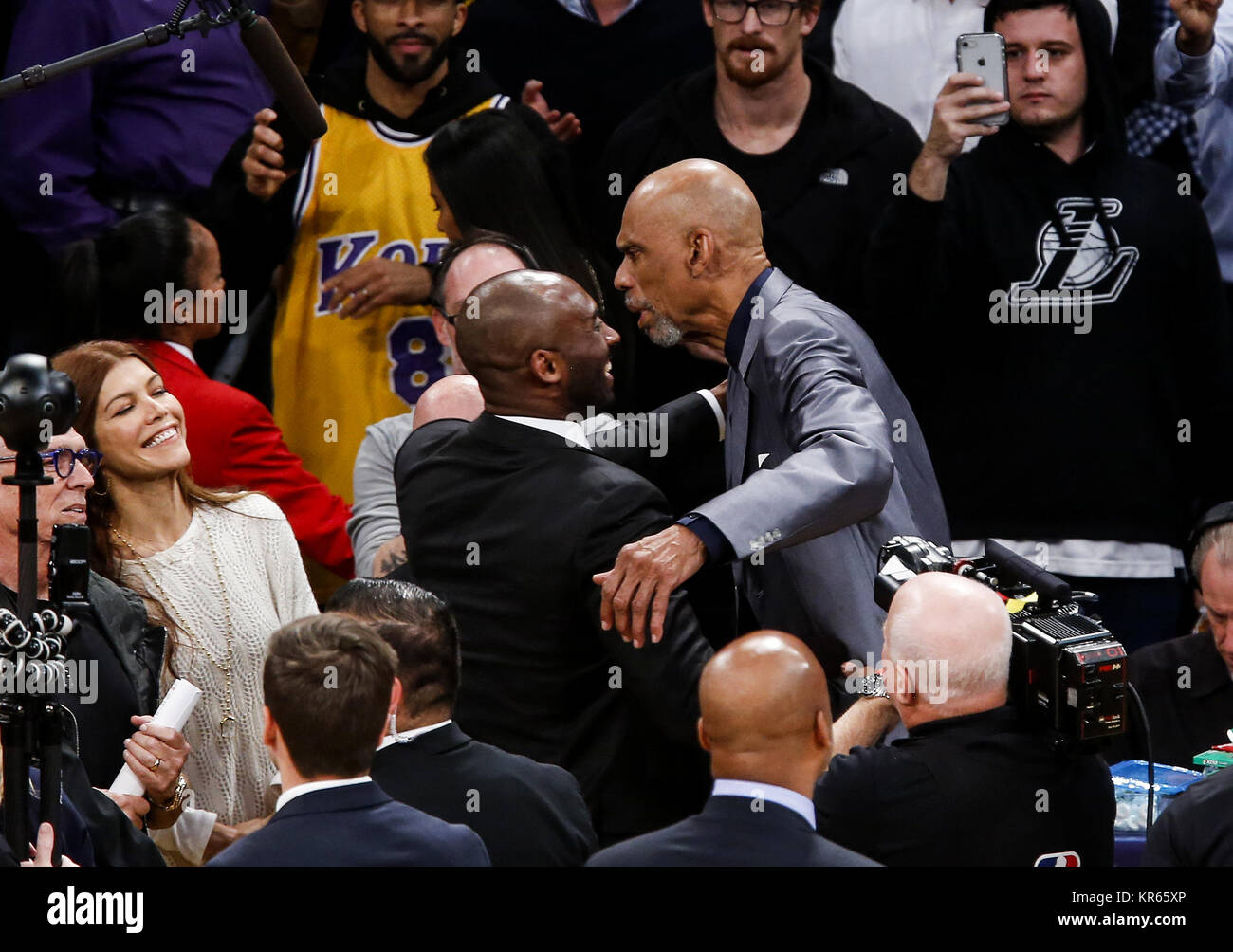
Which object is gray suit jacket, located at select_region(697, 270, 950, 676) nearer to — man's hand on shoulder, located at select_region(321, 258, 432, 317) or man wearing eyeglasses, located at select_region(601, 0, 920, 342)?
man wearing eyeglasses, located at select_region(601, 0, 920, 342)

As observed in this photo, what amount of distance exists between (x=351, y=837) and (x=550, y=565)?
78 cm

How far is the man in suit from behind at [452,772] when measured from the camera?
290 centimetres

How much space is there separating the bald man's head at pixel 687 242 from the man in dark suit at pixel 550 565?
0.28 m

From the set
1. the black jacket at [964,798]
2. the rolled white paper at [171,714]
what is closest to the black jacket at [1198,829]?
the black jacket at [964,798]

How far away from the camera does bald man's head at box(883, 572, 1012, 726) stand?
3045 mm

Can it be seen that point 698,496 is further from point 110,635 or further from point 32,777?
point 32,777

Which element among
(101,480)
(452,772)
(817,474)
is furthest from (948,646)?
(101,480)

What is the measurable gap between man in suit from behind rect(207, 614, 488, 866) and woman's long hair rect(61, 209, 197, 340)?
1.97 meters

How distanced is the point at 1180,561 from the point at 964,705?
6.12 ft

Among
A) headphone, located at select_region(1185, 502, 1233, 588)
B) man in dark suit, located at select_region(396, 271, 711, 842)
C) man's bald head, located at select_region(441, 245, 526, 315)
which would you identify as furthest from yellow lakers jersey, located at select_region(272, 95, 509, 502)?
headphone, located at select_region(1185, 502, 1233, 588)

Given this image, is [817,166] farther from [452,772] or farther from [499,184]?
[452,772]

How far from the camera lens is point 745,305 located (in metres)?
3.60

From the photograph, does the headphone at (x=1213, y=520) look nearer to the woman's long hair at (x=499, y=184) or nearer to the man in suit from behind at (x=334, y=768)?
the woman's long hair at (x=499, y=184)

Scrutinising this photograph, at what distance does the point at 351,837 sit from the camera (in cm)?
259
